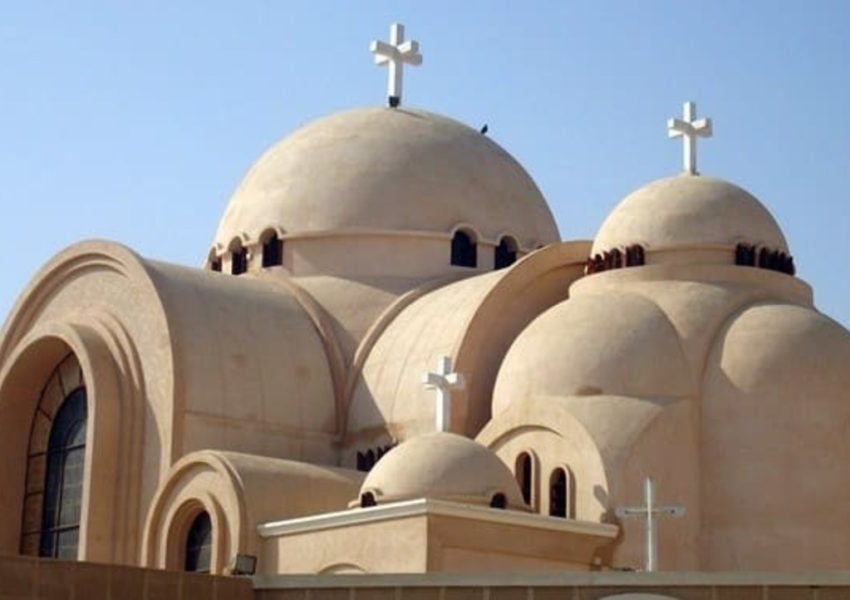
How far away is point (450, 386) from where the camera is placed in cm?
2525

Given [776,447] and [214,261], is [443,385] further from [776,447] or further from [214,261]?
[214,261]

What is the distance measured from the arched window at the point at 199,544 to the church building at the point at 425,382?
0.04m

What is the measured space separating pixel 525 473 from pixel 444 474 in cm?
211

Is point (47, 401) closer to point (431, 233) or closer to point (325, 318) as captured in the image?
point (325, 318)

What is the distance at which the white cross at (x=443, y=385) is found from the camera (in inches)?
986

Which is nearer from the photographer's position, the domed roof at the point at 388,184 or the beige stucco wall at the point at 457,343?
the beige stucco wall at the point at 457,343

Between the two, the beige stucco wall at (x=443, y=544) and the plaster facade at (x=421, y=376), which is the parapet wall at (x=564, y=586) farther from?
the plaster facade at (x=421, y=376)

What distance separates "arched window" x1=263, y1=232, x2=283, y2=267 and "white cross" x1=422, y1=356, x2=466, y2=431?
662 cm

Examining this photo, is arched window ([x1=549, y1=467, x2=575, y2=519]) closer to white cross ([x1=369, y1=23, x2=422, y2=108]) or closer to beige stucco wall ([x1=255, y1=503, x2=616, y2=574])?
beige stucco wall ([x1=255, y1=503, x2=616, y2=574])

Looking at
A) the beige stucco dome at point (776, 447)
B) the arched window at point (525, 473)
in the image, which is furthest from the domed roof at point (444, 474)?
the beige stucco dome at point (776, 447)

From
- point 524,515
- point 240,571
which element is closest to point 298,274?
point 524,515

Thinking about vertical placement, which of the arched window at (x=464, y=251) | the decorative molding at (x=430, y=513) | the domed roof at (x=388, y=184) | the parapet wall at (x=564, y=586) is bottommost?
the parapet wall at (x=564, y=586)

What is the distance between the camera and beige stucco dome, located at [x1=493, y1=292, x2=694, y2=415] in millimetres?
24938

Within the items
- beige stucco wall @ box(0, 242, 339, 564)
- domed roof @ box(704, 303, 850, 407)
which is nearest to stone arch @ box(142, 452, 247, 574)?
beige stucco wall @ box(0, 242, 339, 564)
